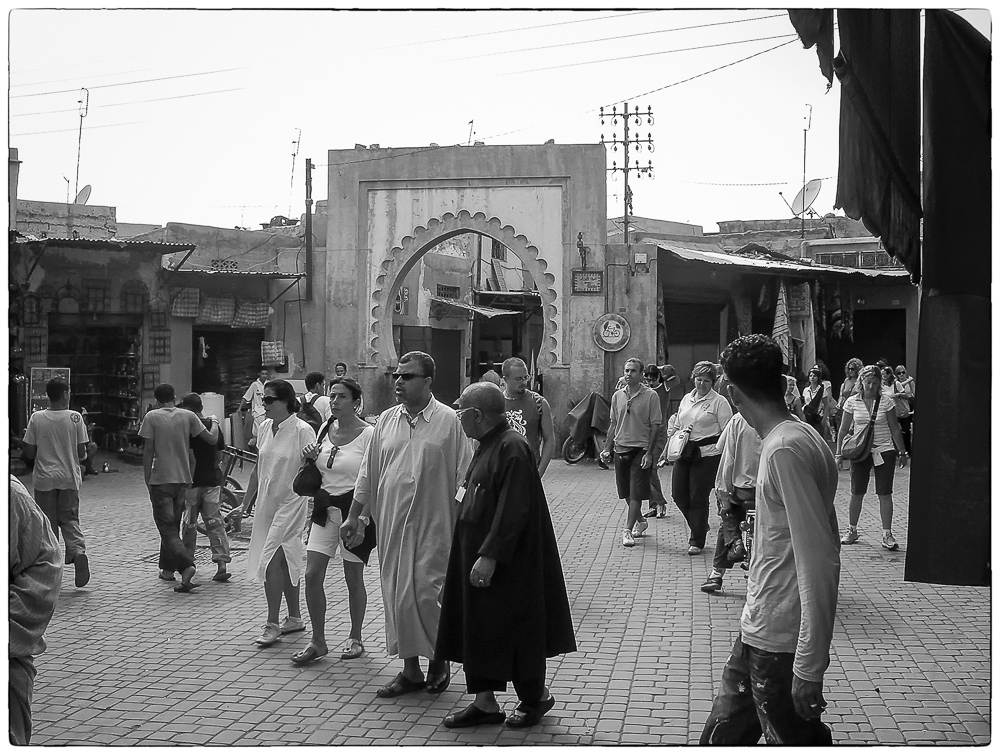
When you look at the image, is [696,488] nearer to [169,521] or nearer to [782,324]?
[169,521]

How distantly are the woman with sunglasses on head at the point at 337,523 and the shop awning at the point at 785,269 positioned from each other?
13842mm

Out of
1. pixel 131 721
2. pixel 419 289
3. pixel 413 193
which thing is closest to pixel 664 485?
pixel 413 193

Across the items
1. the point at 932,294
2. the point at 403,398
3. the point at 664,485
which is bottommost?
the point at 664,485

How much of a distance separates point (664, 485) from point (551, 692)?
968cm

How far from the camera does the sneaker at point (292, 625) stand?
6320 millimetres

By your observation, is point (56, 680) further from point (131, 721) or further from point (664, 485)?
point (664, 485)

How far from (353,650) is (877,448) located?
542 centimetres

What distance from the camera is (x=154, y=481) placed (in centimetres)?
797

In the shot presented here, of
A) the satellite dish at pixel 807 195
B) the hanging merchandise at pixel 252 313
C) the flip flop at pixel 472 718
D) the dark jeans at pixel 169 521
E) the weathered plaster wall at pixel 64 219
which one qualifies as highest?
the satellite dish at pixel 807 195

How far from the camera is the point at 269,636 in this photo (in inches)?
239

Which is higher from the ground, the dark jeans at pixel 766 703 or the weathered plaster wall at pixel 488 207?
the weathered plaster wall at pixel 488 207

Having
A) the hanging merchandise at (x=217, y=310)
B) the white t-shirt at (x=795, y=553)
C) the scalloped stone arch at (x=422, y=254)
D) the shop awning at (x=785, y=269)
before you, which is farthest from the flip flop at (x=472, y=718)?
the hanging merchandise at (x=217, y=310)

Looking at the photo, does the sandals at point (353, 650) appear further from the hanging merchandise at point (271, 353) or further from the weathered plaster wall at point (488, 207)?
the hanging merchandise at point (271, 353)

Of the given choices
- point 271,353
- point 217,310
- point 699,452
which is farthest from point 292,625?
point 217,310
